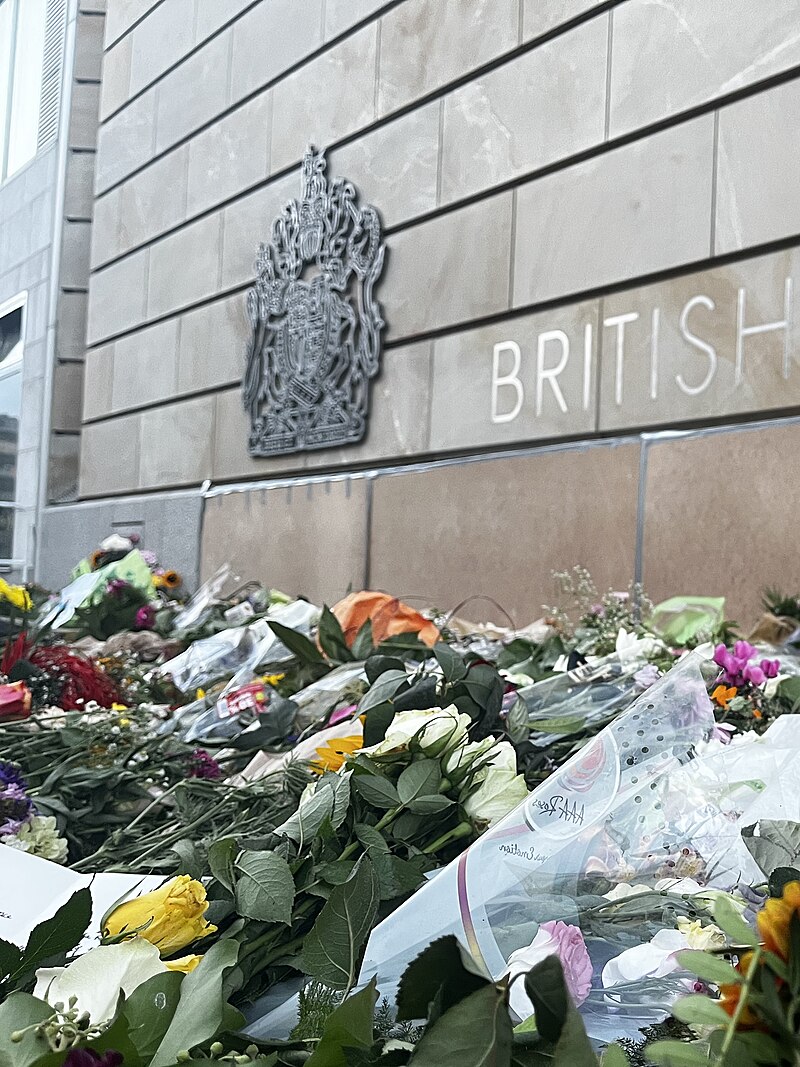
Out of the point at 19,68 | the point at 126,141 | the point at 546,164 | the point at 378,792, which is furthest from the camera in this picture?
the point at 126,141

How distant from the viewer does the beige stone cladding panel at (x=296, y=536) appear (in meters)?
6.59

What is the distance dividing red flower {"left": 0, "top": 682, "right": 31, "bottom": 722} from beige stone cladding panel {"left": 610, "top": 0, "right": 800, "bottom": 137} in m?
3.58

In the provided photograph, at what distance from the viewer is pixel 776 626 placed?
3.32m

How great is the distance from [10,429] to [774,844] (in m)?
8.54

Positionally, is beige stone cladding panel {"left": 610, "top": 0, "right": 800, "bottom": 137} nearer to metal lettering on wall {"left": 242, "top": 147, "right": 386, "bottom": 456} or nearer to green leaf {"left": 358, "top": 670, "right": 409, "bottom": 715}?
metal lettering on wall {"left": 242, "top": 147, "right": 386, "bottom": 456}

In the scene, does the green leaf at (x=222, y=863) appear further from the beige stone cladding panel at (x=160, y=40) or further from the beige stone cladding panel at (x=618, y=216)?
the beige stone cladding panel at (x=160, y=40)

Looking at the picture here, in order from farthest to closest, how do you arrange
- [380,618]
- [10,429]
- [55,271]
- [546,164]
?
1. [55,271]
2. [10,429]
3. [546,164]
4. [380,618]

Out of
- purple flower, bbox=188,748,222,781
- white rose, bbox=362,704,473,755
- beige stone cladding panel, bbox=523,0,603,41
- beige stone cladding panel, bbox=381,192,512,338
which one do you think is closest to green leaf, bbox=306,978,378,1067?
white rose, bbox=362,704,473,755

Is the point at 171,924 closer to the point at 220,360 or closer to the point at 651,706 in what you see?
the point at 651,706

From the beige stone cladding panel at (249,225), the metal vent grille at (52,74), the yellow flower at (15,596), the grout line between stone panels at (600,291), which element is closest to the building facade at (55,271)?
the metal vent grille at (52,74)

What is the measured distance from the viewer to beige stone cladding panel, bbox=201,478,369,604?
659 cm

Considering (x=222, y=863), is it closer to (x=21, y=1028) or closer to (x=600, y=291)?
(x=21, y=1028)

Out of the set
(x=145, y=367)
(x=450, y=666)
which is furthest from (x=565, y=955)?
(x=145, y=367)

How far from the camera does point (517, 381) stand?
5422 mm
